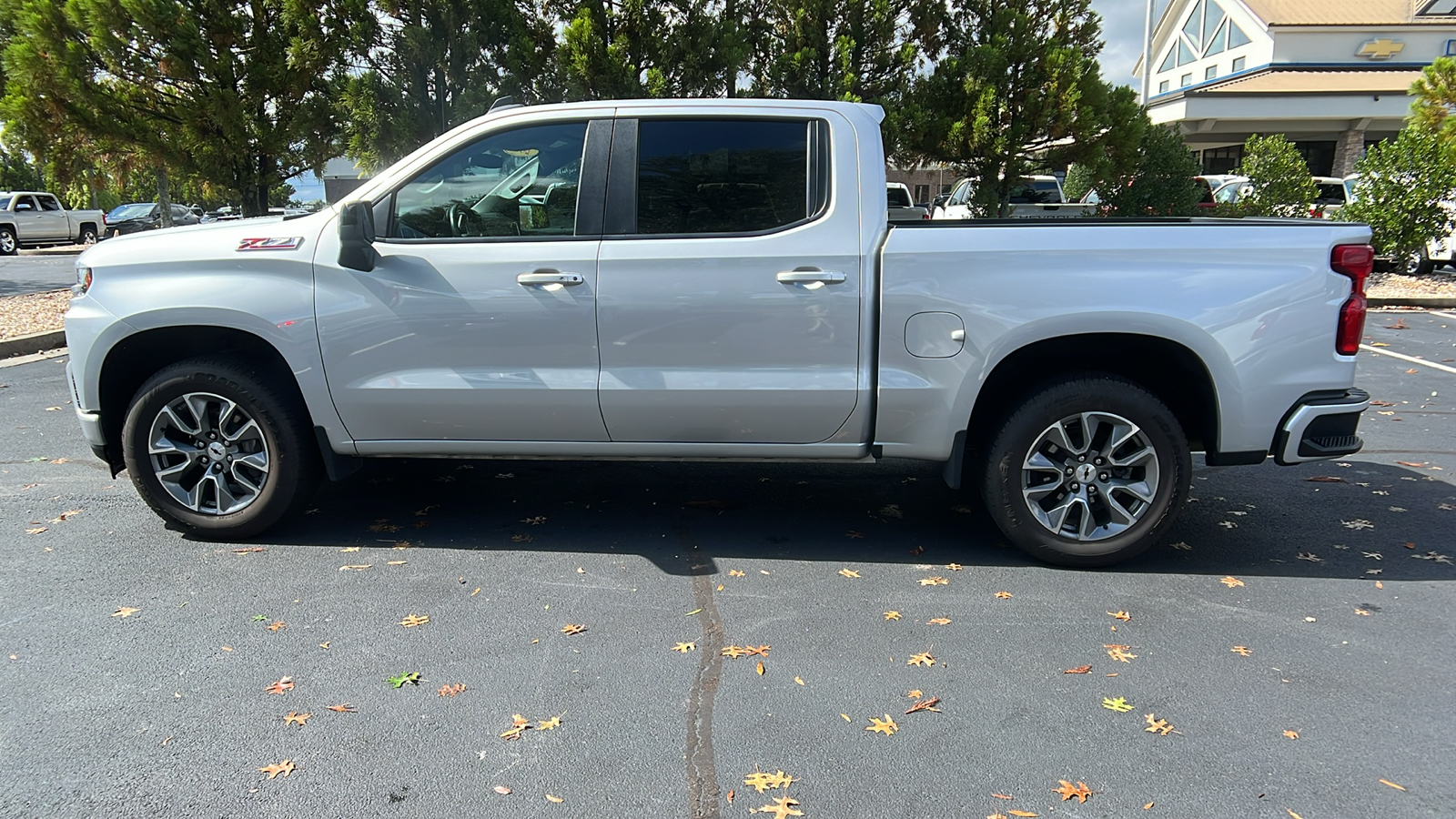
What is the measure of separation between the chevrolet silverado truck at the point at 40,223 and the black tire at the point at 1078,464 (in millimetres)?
31334

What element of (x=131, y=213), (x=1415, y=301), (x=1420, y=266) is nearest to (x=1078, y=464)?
(x=1415, y=301)

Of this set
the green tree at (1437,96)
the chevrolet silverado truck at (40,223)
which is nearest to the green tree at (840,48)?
the green tree at (1437,96)

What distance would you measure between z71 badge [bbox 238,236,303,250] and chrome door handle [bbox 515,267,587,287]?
1.02 meters

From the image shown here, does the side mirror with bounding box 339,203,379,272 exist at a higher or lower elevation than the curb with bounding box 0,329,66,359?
higher

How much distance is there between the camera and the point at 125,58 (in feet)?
36.1

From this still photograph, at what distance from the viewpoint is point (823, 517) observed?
514 cm

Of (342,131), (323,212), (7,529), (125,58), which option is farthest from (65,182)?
(323,212)

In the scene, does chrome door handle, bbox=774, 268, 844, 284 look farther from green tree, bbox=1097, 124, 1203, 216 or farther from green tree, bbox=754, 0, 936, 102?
green tree, bbox=1097, 124, 1203, 216

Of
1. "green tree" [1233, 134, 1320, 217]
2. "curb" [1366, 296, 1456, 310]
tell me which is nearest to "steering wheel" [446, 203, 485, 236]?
"curb" [1366, 296, 1456, 310]

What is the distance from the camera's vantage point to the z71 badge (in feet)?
14.3

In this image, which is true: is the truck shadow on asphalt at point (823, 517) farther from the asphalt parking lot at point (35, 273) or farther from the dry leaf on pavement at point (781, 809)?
the asphalt parking lot at point (35, 273)

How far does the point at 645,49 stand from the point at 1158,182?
7.45 metres

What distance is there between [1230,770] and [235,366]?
423 cm

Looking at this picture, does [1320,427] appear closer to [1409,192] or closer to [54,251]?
[1409,192]
